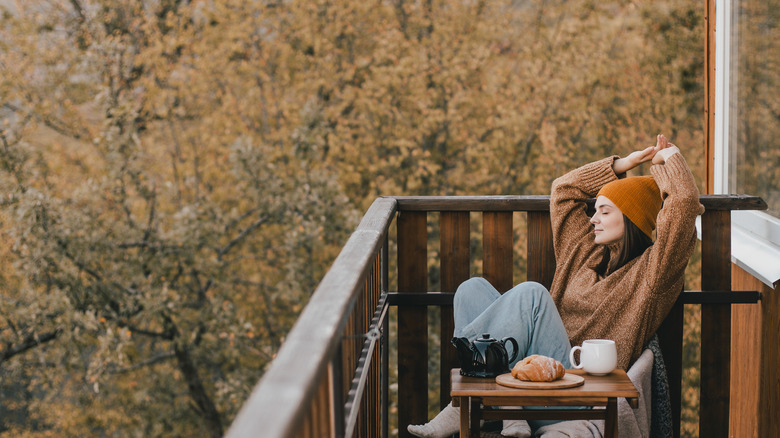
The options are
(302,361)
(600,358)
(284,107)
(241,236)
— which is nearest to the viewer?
(302,361)

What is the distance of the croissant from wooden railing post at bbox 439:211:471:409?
35.0 inches

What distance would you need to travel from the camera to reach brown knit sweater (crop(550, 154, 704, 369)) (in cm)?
229

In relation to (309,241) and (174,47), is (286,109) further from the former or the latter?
(309,241)

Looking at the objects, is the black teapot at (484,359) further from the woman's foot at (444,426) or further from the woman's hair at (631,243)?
the woman's hair at (631,243)

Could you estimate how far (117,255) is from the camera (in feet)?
23.4

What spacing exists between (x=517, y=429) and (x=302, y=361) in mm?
1395

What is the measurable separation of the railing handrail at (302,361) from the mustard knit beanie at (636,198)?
43.1 inches

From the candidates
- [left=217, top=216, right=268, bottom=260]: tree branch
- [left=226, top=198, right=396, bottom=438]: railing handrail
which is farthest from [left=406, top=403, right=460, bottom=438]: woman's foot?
[left=217, top=216, right=268, bottom=260]: tree branch

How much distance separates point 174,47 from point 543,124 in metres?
3.76

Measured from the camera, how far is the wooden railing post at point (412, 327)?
2838mm

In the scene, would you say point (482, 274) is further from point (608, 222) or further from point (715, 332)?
point (715, 332)

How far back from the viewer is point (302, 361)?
93 centimetres

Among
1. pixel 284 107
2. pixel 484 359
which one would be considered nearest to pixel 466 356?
pixel 484 359

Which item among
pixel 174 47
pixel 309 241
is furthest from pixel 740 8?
pixel 174 47
